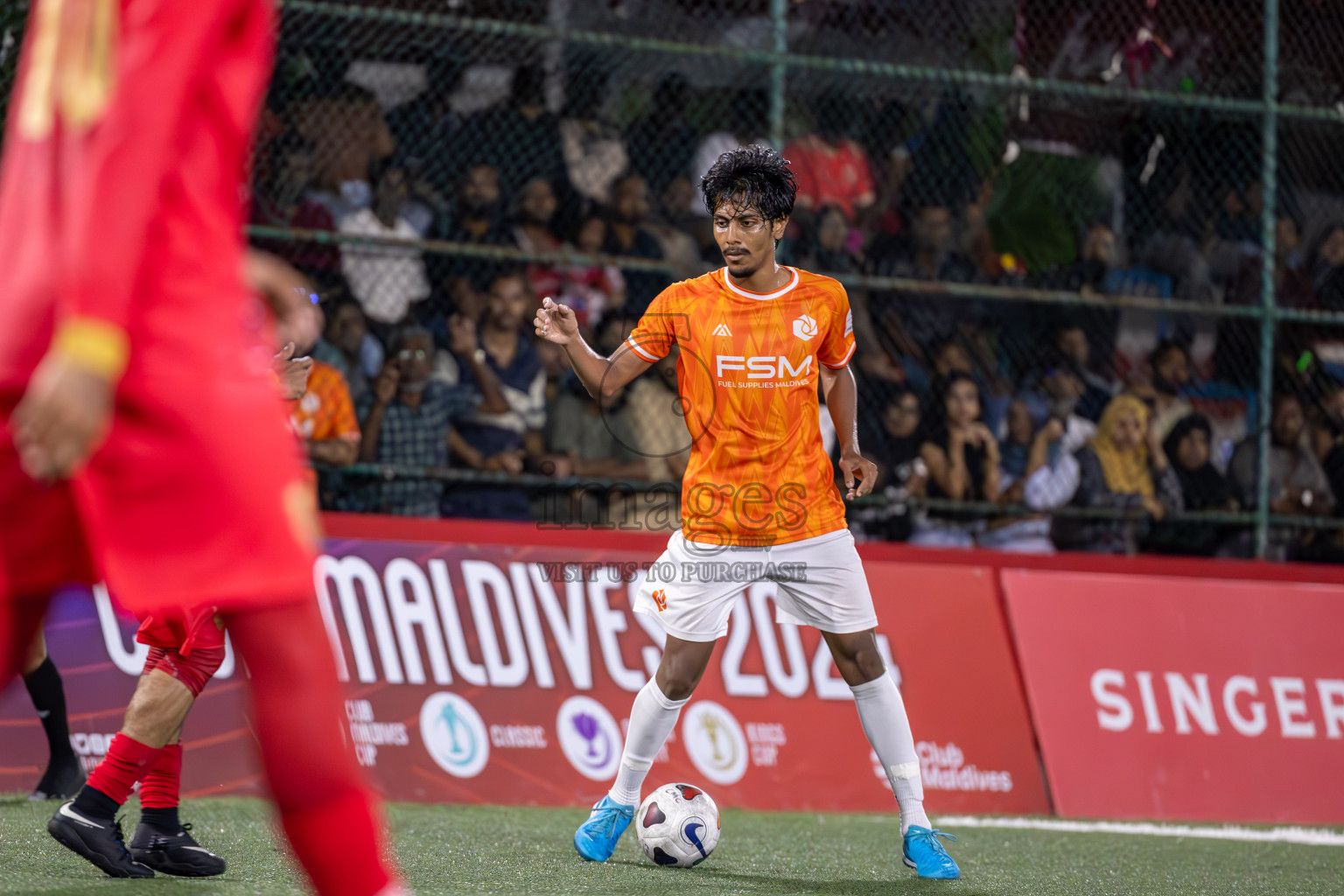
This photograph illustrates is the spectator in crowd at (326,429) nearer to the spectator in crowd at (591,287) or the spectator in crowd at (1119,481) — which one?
the spectator in crowd at (591,287)

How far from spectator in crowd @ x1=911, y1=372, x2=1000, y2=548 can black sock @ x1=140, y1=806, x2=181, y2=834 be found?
4.77m

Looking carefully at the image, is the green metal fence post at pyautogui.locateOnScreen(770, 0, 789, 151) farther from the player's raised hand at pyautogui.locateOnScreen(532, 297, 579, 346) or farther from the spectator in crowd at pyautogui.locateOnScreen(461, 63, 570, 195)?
the player's raised hand at pyautogui.locateOnScreen(532, 297, 579, 346)

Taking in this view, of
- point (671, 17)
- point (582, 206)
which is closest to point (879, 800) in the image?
point (582, 206)

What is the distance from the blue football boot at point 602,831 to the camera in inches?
176

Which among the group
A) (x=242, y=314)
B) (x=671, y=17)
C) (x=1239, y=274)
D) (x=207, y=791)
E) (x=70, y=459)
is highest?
(x=671, y=17)

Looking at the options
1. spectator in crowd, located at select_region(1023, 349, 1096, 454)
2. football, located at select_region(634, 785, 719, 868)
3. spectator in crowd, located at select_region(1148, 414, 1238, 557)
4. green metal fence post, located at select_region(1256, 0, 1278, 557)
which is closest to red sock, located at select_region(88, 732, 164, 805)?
football, located at select_region(634, 785, 719, 868)

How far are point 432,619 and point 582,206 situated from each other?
9.47 ft

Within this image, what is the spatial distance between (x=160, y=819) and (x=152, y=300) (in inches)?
96.3

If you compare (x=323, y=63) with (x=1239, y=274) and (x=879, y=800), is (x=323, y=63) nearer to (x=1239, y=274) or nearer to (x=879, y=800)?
(x=879, y=800)

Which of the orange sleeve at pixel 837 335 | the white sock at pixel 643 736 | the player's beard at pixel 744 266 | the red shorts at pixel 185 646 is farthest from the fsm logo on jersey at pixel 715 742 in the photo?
the red shorts at pixel 185 646

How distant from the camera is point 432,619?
6086 millimetres

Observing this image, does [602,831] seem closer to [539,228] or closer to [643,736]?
[643,736]

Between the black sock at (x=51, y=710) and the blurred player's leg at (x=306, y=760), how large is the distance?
3.80 m

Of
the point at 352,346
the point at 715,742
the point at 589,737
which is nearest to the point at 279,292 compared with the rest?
the point at 589,737
